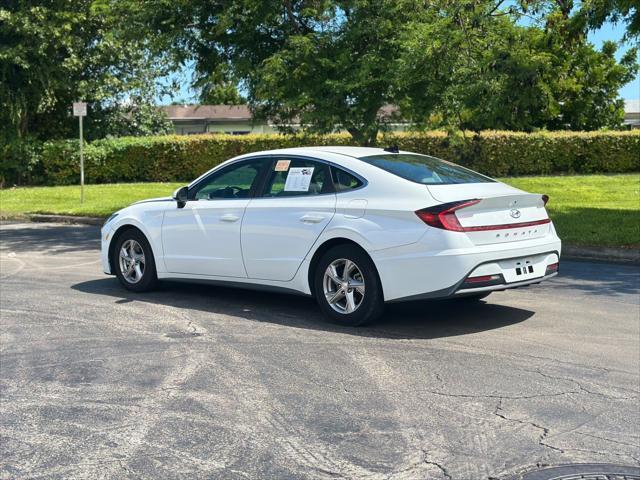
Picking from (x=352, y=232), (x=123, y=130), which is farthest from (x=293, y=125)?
(x=123, y=130)

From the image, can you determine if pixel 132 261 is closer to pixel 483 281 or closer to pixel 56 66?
pixel 483 281

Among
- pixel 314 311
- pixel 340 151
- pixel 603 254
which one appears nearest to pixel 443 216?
pixel 340 151

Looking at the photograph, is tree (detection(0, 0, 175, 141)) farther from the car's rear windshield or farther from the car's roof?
the car's rear windshield

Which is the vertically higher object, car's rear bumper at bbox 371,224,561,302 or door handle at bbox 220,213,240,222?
door handle at bbox 220,213,240,222

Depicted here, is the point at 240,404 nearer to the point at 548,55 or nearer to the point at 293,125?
the point at 548,55

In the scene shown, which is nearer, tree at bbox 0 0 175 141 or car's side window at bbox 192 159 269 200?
car's side window at bbox 192 159 269 200

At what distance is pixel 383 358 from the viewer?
6.57 meters

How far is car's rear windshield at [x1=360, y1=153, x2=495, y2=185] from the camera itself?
306 inches

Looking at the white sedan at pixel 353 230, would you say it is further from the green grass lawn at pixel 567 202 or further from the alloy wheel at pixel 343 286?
the green grass lawn at pixel 567 202

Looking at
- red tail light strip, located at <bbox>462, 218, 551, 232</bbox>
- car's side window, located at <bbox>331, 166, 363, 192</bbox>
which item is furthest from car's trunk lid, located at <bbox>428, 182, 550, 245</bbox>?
car's side window, located at <bbox>331, 166, 363, 192</bbox>

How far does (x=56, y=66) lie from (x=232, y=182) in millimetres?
22912

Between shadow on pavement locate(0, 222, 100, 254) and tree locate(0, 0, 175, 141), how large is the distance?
10104mm

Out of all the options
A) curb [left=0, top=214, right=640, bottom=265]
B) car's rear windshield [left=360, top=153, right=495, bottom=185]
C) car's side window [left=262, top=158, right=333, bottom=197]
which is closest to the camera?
car's rear windshield [left=360, top=153, right=495, bottom=185]

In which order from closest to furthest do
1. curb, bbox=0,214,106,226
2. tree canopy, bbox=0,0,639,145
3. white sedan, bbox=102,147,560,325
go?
white sedan, bbox=102,147,560,325 < tree canopy, bbox=0,0,639,145 < curb, bbox=0,214,106,226
